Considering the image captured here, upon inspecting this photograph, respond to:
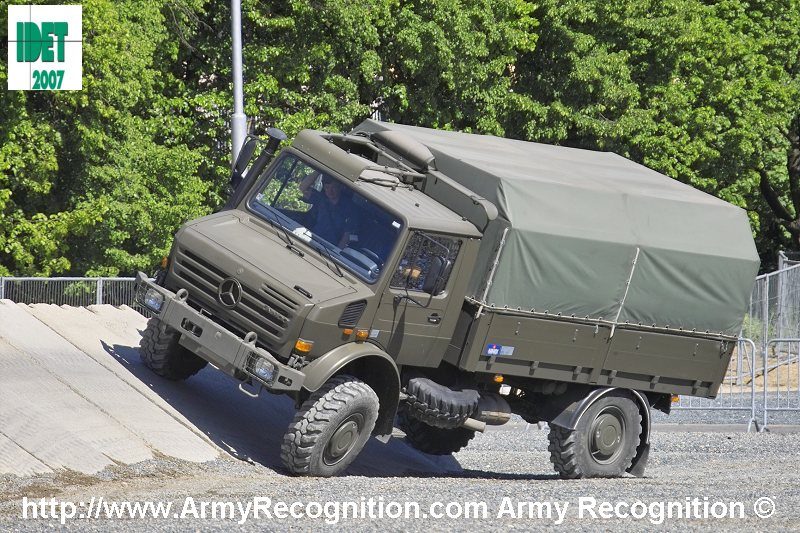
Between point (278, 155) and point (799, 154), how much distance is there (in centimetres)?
3157

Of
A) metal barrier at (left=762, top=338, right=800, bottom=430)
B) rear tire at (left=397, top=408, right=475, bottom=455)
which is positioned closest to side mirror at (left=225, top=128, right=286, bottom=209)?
rear tire at (left=397, top=408, right=475, bottom=455)

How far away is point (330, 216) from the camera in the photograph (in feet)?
43.8

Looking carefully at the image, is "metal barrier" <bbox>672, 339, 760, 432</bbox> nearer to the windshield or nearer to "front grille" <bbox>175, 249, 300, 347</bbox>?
the windshield

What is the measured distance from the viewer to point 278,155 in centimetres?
1407

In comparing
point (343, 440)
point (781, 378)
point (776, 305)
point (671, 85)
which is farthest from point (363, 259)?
point (671, 85)

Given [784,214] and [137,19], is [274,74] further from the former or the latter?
[784,214]

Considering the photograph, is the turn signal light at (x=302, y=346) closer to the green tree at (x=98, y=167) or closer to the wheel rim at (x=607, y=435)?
the wheel rim at (x=607, y=435)

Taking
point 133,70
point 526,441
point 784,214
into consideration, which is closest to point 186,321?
point 526,441

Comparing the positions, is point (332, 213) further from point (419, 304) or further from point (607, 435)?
point (607, 435)

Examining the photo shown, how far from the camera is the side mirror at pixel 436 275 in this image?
13.3 m

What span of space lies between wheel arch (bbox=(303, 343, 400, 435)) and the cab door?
17 centimetres

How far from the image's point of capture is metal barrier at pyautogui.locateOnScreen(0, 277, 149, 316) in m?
20.5

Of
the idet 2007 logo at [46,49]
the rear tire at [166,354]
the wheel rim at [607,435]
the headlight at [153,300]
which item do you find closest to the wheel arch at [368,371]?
the headlight at [153,300]

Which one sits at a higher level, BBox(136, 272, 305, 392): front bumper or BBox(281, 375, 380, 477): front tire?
BBox(136, 272, 305, 392): front bumper
